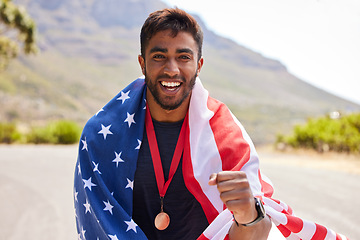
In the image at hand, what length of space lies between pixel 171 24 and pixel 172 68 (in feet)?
0.87

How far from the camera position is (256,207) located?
186cm

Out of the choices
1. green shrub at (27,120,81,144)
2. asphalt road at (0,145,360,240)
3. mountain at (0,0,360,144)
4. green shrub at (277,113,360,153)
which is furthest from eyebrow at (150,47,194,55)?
mountain at (0,0,360,144)

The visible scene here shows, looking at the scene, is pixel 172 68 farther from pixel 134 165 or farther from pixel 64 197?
pixel 64 197

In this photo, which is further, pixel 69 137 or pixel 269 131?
pixel 269 131

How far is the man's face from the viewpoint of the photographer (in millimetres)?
2391

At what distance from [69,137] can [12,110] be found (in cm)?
5079

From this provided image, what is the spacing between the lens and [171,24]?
242cm

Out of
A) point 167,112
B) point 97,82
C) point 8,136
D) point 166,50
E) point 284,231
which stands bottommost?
point 284,231

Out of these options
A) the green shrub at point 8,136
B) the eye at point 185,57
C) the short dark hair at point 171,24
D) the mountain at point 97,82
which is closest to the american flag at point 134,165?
the eye at point 185,57

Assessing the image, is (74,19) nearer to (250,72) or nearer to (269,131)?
(250,72)

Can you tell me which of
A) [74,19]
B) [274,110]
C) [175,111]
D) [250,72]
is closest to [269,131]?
[274,110]

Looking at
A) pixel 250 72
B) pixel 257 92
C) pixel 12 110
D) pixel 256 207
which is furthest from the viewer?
pixel 250 72

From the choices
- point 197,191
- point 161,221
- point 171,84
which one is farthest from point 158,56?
point 161,221

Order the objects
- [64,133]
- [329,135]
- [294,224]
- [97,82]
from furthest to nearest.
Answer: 1. [97,82]
2. [64,133]
3. [329,135]
4. [294,224]
